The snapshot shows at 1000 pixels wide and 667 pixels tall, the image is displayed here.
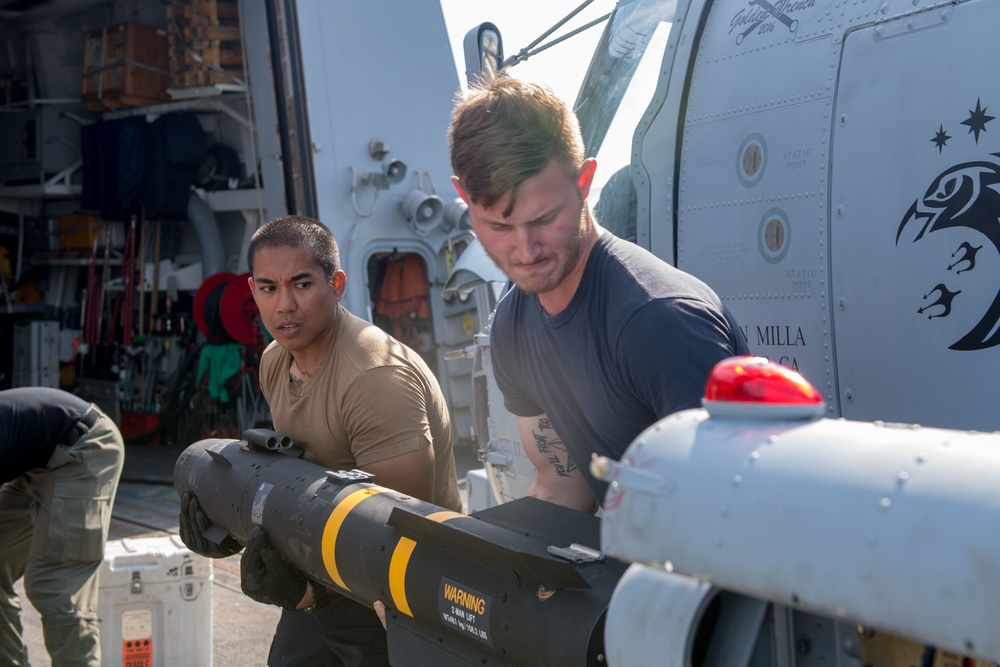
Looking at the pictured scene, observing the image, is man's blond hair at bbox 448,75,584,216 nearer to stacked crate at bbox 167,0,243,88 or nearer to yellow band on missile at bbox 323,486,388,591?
yellow band on missile at bbox 323,486,388,591

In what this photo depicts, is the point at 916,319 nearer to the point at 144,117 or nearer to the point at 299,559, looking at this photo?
the point at 299,559

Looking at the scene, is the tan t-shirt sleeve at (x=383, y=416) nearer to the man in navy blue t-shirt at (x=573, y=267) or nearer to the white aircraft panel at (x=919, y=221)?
the man in navy blue t-shirt at (x=573, y=267)

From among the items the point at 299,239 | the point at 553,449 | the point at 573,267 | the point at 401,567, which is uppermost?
the point at 299,239

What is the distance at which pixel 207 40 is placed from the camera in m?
11.4

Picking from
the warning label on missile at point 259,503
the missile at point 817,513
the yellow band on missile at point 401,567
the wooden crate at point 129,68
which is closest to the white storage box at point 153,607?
the warning label on missile at point 259,503

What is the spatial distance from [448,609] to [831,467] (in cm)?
123

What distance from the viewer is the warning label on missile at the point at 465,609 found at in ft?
7.18

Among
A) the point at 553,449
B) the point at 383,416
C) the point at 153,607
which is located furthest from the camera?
the point at 153,607

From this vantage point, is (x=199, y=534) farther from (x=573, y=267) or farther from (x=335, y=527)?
(x=573, y=267)

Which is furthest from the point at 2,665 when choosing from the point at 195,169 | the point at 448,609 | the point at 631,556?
the point at 195,169

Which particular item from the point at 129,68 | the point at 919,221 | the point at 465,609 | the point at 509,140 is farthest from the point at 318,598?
the point at 129,68

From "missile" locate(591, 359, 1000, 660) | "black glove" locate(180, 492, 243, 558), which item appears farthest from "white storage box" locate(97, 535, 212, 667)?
"missile" locate(591, 359, 1000, 660)

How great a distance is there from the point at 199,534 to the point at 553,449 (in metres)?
1.51

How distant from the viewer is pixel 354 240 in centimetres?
958
